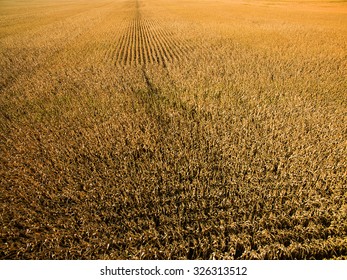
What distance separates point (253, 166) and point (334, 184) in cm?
177

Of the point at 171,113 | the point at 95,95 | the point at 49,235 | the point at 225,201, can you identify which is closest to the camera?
the point at 49,235

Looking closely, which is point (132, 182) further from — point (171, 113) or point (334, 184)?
point (334, 184)

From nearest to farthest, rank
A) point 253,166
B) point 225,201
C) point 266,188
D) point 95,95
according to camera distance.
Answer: point 225,201
point 266,188
point 253,166
point 95,95

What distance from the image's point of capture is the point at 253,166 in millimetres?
5293

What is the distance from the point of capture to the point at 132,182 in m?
4.96

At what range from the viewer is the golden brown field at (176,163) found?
391cm

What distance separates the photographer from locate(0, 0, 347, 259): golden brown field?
391 centimetres

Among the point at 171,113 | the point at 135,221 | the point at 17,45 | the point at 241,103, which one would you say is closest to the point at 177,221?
the point at 135,221

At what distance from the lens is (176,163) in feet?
18.0

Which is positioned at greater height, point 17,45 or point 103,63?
point 17,45
